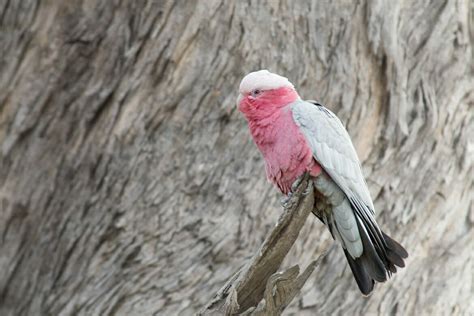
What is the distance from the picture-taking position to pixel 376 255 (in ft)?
16.4

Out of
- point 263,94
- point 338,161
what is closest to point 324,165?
point 338,161

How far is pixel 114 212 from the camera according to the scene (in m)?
6.88

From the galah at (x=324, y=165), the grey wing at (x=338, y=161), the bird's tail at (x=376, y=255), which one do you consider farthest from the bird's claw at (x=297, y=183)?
the bird's tail at (x=376, y=255)

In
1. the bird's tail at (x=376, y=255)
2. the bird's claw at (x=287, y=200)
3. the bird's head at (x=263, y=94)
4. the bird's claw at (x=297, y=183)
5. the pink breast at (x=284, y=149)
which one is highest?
the bird's head at (x=263, y=94)

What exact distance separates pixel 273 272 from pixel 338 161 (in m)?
0.67

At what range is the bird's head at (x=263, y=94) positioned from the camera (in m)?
5.16

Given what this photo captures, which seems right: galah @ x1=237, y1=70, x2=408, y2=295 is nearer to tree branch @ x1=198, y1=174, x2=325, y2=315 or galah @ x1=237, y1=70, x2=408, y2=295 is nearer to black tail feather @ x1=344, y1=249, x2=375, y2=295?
black tail feather @ x1=344, y1=249, x2=375, y2=295

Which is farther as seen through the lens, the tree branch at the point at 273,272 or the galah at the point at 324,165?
the galah at the point at 324,165

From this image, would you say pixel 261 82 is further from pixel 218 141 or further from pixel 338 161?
pixel 218 141

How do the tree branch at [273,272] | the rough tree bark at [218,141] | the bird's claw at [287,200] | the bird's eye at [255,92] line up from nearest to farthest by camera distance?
the tree branch at [273,272] < the bird's claw at [287,200] < the bird's eye at [255,92] < the rough tree bark at [218,141]

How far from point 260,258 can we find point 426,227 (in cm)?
227

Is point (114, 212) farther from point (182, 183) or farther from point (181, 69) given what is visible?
point (181, 69)

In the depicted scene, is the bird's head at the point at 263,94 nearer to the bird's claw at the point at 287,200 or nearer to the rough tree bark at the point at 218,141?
the bird's claw at the point at 287,200

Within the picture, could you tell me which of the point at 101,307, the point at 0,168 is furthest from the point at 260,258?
the point at 0,168
